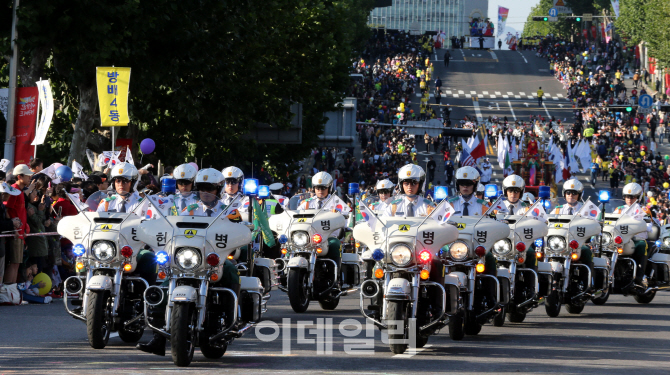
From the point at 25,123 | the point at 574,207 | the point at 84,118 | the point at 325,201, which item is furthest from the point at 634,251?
the point at 84,118

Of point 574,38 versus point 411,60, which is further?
point 574,38

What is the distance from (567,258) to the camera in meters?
16.0

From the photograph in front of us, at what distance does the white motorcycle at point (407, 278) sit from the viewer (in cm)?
1093

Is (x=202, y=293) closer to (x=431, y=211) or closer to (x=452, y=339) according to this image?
(x=431, y=211)

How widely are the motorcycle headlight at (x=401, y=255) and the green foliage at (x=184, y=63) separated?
47.2 feet

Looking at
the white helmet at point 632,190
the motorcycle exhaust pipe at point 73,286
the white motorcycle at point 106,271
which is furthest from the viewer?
the white helmet at point 632,190

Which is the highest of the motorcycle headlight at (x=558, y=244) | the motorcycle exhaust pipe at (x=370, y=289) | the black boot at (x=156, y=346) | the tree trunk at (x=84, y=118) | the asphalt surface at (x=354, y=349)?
the tree trunk at (x=84, y=118)

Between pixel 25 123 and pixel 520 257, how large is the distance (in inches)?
442

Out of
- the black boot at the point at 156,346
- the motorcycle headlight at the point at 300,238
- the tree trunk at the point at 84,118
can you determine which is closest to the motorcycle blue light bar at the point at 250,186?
the black boot at the point at 156,346

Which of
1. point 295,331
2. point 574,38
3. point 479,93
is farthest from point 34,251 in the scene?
point 574,38

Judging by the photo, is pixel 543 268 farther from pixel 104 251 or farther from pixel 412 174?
pixel 104 251

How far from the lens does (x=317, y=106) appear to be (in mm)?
44594

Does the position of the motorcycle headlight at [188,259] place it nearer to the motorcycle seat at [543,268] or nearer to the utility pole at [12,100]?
the motorcycle seat at [543,268]

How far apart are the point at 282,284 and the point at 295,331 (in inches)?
99.3
